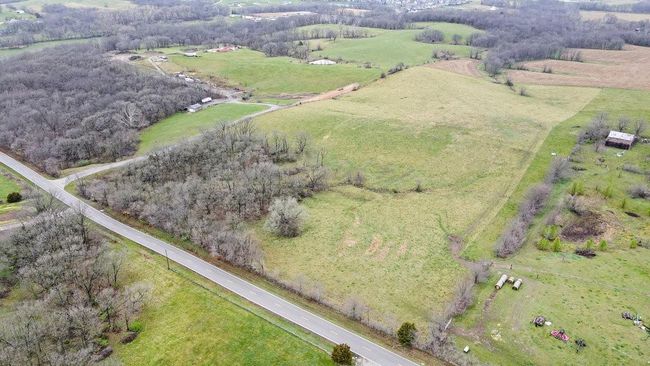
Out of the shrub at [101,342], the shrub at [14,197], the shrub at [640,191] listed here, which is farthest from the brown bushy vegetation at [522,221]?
the shrub at [14,197]

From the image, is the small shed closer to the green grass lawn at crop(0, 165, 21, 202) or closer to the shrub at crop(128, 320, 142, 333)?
the shrub at crop(128, 320, 142, 333)

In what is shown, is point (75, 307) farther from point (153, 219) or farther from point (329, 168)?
point (329, 168)

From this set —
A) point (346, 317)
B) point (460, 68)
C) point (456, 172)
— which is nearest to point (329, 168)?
point (456, 172)

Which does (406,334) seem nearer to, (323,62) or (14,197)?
(14,197)

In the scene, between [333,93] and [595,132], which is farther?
[333,93]

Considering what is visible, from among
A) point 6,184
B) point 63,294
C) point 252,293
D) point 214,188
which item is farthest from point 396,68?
point 63,294

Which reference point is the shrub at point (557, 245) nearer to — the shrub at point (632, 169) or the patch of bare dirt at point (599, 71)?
the shrub at point (632, 169)
